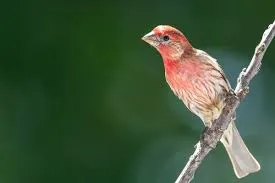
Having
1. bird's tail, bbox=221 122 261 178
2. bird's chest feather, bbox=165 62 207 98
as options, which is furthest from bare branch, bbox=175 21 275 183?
bird's tail, bbox=221 122 261 178

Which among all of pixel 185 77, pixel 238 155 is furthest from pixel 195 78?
pixel 238 155

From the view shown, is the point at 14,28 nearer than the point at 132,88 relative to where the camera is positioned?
Yes

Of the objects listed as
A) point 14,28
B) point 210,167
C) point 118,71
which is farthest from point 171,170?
point 14,28

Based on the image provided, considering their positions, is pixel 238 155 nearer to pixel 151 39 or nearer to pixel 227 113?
pixel 151 39

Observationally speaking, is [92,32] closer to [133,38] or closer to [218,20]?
[133,38]

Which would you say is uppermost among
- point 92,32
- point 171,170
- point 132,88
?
point 92,32

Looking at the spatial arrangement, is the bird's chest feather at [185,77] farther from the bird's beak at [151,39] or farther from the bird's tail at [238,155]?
Result: the bird's tail at [238,155]
